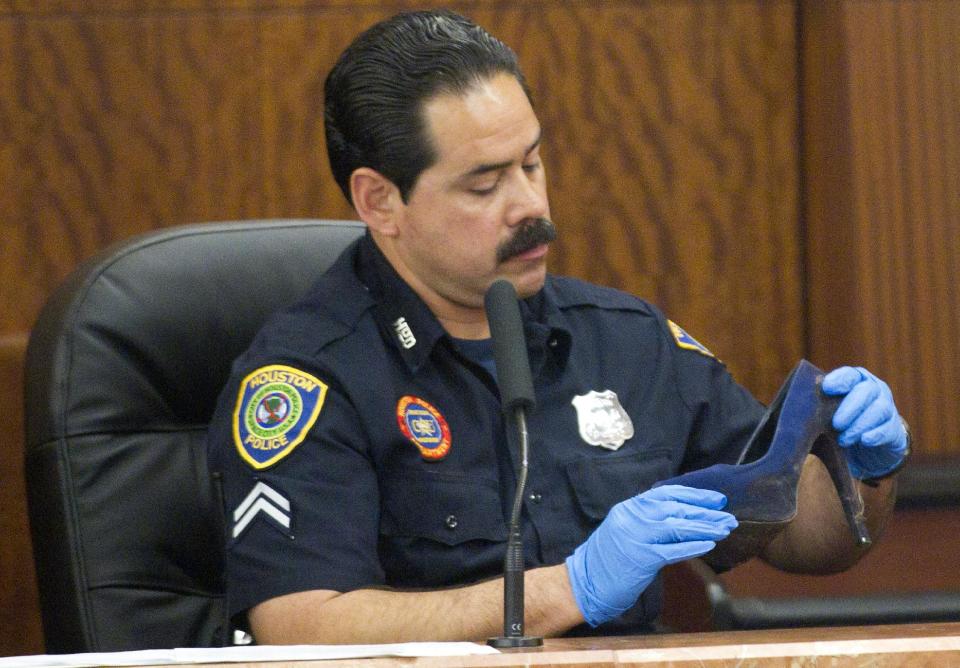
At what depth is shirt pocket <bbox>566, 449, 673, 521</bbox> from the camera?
1678 millimetres

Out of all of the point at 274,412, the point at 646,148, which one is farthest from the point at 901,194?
the point at 274,412

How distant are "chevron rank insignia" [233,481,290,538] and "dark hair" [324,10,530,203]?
0.41m

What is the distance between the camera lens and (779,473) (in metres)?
1.39

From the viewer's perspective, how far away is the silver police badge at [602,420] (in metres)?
1.72

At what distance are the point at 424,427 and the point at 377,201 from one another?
0.31m

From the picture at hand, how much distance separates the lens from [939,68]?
7.99 feet

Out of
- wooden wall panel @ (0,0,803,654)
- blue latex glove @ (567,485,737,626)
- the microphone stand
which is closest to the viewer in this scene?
the microphone stand

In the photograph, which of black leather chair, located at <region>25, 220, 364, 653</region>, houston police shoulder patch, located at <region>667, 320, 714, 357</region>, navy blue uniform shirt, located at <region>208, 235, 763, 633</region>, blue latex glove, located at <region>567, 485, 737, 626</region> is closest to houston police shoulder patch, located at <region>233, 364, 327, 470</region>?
navy blue uniform shirt, located at <region>208, 235, 763, 633</region>

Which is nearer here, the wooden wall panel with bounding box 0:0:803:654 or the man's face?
the man's face

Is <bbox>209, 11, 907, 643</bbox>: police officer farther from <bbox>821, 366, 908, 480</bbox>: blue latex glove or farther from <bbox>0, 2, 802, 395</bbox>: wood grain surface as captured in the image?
<bbox>0, 2, 802, 395</bbox>: wood grain surface

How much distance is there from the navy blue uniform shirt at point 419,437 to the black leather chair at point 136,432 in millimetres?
73

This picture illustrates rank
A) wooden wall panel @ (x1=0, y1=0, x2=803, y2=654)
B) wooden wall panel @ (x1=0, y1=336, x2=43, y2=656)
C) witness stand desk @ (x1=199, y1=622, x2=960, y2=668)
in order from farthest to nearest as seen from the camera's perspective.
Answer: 1. wooden wall panel @ (x1=0, y1=0, x2=803, y2=654)
2. wooden wall panel @ (x1=0, y1=336, x2=43, y2=656)
3. witness stand desk @ (x1=199, y1=622, x2=960, y2=668)

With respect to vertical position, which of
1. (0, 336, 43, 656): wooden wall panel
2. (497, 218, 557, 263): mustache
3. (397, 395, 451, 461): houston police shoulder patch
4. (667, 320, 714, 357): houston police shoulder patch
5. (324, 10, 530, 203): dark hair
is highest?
(324, 10, 530, 203): dark hair

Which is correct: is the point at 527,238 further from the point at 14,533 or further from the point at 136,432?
the point at 14,533
